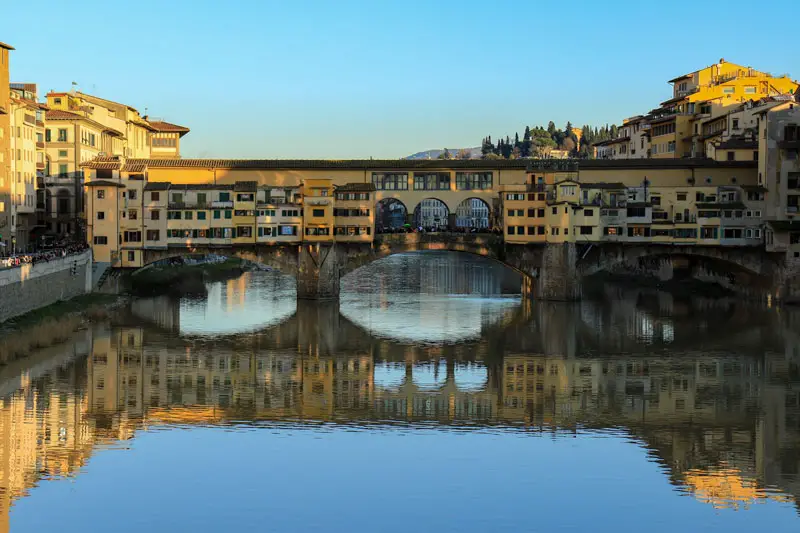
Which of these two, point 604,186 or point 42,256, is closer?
point 42,256

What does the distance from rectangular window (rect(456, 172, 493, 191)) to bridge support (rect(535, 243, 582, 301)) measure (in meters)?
6.29

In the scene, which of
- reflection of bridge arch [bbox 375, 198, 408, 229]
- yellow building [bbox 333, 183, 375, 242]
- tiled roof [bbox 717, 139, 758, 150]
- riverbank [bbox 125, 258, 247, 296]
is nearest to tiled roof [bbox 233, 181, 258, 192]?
yellow building [bbox 333, 183, 375, 242]

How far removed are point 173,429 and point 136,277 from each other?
1400 inches

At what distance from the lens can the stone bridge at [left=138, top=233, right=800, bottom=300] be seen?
2231 inches

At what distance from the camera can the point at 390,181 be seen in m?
61.1

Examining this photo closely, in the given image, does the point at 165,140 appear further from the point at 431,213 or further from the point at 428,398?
the point at 431,213

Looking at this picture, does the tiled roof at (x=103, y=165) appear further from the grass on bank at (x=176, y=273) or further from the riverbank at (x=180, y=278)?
the grass on bank at (x=176, y=273)

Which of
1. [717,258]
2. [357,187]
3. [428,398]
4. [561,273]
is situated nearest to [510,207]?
[561,273]

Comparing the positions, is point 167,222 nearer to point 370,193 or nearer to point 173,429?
point 370,193

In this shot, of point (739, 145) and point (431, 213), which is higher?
point (739, 145)

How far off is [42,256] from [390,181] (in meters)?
20.9

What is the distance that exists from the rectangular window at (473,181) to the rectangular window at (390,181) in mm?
3054

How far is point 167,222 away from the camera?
5644 centimetres

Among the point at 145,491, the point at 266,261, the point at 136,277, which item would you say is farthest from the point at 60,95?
the point at 145,491
